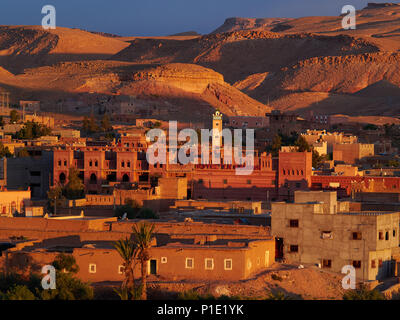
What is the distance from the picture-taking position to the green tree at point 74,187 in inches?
2169

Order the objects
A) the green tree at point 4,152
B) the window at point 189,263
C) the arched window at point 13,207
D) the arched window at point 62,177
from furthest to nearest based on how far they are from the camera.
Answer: the green tree at point 4,152 → the arched window at point 62,177 → the arched window at point 13,207 → the window at point 189,263

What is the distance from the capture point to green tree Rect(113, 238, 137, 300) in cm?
2978

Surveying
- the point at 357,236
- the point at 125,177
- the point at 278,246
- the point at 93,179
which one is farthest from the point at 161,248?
the point at 93,179

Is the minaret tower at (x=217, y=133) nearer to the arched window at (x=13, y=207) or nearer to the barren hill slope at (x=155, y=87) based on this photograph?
the arched window at (x=13, y=207)

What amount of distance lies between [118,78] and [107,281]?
100383 mm

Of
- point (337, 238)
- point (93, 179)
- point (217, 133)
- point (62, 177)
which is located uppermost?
point (217, 133)

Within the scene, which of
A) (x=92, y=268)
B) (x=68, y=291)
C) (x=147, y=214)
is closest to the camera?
(x=68, y=291)

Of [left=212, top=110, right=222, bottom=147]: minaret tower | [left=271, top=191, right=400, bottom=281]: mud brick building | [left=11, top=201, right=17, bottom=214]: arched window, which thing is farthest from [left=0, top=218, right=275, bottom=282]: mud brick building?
[left=212, top=110, right=222, bottom=147]: minaret tower

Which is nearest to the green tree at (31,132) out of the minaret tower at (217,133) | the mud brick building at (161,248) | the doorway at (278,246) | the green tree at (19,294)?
the minaret tower at (217,133)

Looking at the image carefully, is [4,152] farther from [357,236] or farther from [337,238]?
[357,236]

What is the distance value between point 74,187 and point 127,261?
26.5m

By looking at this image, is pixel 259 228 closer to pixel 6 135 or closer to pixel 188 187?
pixel 188 187

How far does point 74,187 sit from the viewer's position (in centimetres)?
5622

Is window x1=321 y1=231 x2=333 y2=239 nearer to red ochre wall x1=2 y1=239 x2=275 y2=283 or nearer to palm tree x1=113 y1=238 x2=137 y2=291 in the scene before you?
red ochre wall x1=2 y1=239 x2=275 y2=283
